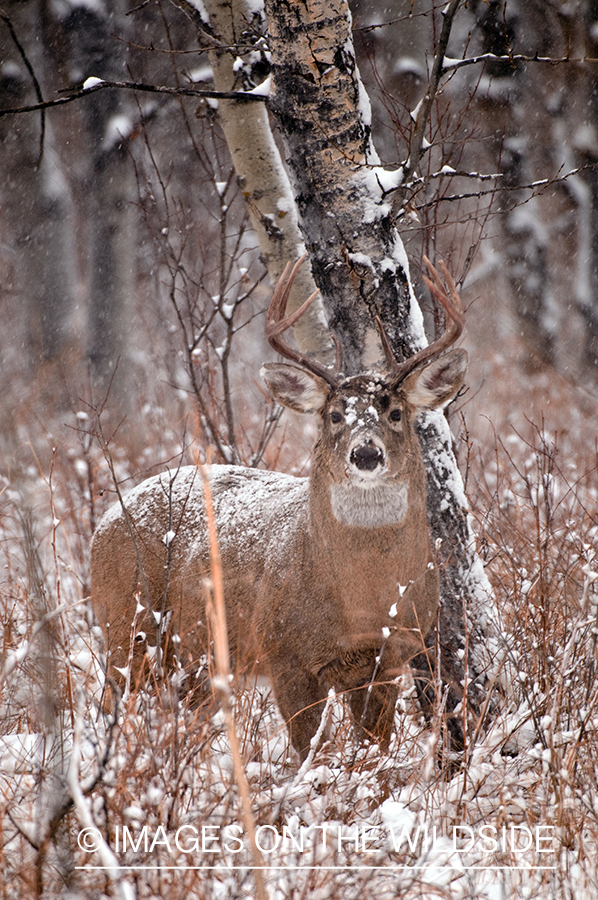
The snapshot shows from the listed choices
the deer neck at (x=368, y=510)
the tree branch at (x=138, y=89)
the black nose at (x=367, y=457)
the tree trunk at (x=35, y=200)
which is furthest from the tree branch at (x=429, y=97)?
the tree trunk at (x=35, y=200)

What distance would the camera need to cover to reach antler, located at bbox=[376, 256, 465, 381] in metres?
3.28

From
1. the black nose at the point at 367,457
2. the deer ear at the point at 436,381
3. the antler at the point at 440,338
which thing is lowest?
the black nose at the point at 367,457

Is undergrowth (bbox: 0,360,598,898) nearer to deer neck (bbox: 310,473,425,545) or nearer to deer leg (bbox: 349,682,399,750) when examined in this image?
deer leg (bbox: 349,682,399,750)

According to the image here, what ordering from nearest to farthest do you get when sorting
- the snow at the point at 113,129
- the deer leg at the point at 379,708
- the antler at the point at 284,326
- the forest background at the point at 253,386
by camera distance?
the forest background at the point at 253,386, the deer leg at the point at 379,708, the antler at the point at 284,326, the snow at the point at 113,129

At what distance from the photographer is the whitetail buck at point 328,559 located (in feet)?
10.8

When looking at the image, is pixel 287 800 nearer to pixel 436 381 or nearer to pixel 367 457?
pixel 367 457

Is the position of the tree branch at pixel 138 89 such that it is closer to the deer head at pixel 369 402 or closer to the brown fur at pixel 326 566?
the deer head at pixel 369 402

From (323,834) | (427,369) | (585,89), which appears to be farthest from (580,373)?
(323,834)

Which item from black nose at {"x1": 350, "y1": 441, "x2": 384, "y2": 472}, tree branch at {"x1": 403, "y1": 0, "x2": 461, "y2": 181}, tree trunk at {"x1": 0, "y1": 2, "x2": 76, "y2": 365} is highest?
tree trunk at {"x1": 0, "y1": 2, "x2": 76, "y2": 365}

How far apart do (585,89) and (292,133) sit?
44.4 feet

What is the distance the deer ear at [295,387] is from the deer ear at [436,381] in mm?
410

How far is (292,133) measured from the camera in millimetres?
3674

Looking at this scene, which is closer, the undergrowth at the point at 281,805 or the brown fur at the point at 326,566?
the undergrowth at the point at 281,805

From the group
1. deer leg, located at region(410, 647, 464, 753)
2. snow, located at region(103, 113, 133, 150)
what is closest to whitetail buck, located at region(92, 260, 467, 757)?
A: deer leg, located at region(410, 647, 464, 753)
